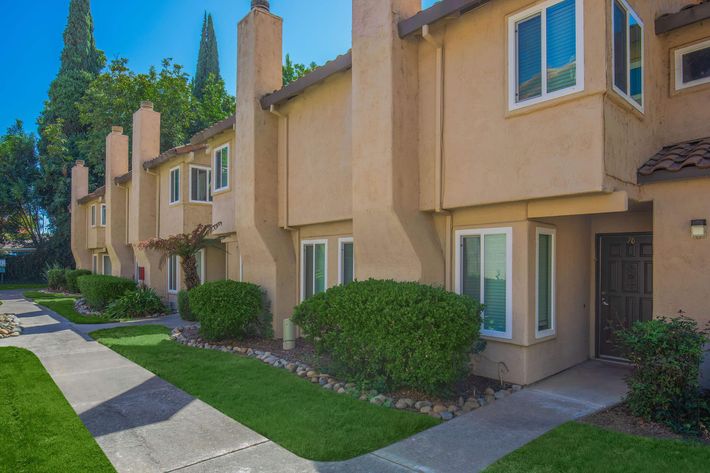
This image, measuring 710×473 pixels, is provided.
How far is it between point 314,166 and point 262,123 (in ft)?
7.65

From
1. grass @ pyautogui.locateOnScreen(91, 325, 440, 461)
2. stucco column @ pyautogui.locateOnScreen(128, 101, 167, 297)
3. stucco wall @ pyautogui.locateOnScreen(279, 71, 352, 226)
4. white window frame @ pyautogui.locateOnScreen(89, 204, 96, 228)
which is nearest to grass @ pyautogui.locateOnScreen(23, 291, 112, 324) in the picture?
stucco column @ pyautogui.locateOnScreen(128, 101, 167, 297)

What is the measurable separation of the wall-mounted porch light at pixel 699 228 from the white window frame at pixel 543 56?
2685 millimetres

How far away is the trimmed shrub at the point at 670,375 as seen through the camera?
6105 mm

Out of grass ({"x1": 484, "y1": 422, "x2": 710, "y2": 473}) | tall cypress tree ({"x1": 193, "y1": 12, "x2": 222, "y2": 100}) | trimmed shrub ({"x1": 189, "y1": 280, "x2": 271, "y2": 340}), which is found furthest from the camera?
tall cypress tree ({"x1": 193, "y1": 12, "x2": 222, "y2": 100})

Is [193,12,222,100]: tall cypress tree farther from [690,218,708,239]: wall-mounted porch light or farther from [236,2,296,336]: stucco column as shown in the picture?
[690,218,708,239]: wall-mounted porch light

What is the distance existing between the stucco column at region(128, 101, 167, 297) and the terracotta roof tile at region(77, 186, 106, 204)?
7523mm

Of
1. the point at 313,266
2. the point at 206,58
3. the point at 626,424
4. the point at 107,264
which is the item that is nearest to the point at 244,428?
the point at 626,424

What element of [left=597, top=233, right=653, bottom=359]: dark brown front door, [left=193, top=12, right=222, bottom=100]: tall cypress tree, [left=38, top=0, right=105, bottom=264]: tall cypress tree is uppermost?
[left=193, top=12, right=222, bottom=100]: tall cypress tree

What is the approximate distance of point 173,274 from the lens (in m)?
21.7

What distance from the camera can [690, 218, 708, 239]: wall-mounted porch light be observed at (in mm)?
7004

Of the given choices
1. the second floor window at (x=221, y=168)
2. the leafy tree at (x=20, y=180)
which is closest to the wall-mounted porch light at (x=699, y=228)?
the second floor window at (x=221, y=168)

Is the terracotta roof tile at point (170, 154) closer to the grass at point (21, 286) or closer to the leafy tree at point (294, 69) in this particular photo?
the leafy tree at point (294, 69)

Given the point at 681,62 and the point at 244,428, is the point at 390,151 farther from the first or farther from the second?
the point at 681,62

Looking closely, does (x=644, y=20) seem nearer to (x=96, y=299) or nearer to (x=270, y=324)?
(x=270, y=324)
